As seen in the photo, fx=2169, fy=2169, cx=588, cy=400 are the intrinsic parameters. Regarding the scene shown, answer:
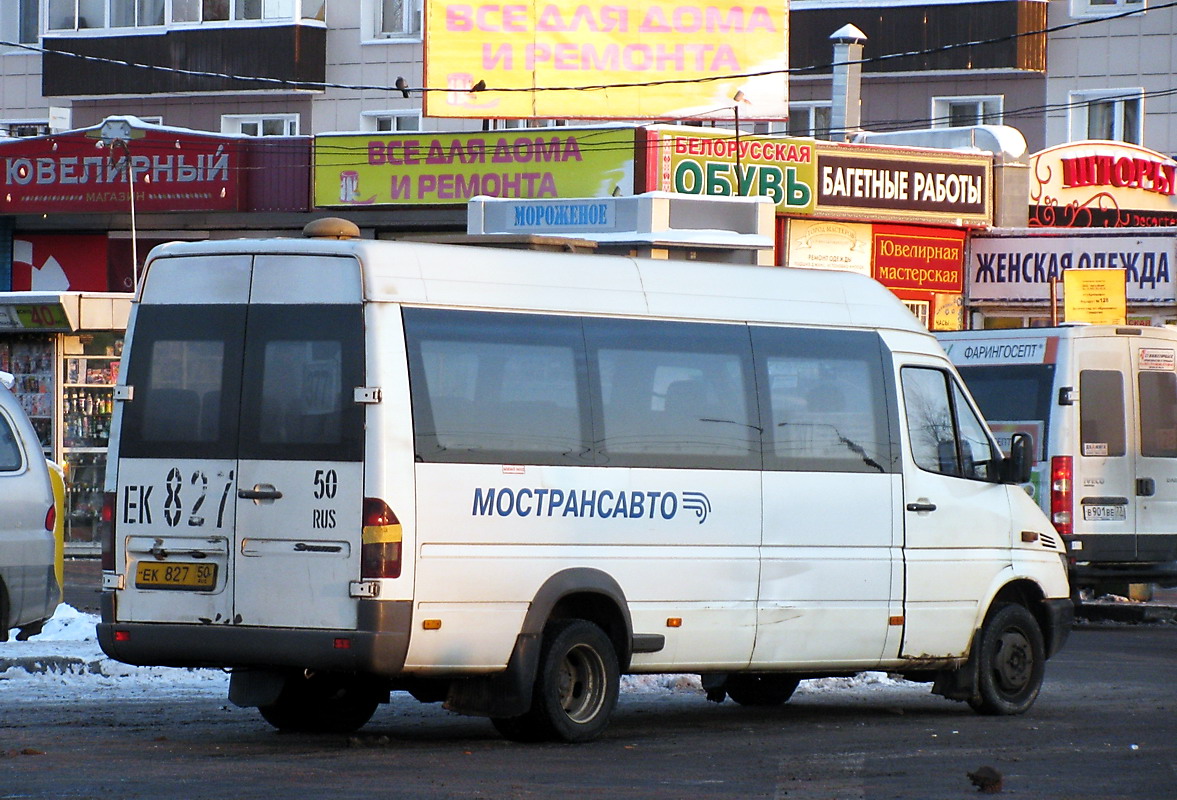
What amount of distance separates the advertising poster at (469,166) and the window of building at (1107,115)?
35.1ft

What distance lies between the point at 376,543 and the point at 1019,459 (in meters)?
4.40

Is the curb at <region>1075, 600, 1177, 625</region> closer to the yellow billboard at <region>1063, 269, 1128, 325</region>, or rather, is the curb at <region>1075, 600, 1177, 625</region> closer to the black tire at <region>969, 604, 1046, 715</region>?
the yellow billboard at <region>1063, 269, 1128, 325</region>

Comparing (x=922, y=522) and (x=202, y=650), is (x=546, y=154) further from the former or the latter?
(x=202, y=650)

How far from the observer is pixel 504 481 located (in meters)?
10.2

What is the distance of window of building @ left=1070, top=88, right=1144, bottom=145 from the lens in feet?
115

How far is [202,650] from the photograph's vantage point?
10039mm

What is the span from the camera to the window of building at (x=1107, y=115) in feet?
115

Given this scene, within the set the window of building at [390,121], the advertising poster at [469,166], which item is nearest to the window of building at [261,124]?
the window of building at [390,121]

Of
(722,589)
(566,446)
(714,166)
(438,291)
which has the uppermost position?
(714,166)

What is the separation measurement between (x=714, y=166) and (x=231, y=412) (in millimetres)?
18560

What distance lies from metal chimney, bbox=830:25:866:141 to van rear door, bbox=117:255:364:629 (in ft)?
76.7

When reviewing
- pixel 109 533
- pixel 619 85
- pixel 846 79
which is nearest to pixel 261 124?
pixel 619 85

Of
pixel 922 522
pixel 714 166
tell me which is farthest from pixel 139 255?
pixel 922 522

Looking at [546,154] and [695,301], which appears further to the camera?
[546,154]
